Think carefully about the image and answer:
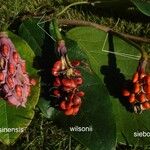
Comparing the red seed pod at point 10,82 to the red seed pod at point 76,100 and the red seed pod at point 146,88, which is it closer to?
the red seed pod at point 76,100

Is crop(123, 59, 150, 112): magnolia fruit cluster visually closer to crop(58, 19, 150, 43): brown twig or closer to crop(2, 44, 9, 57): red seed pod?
crop(58, 19, 150, 43): brown twig

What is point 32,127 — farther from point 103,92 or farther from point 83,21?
point 83,21

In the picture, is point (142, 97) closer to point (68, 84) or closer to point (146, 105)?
point (146, 105)

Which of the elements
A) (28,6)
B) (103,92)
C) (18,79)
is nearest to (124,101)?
(103,92)

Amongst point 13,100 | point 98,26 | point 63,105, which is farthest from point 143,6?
point 13,100

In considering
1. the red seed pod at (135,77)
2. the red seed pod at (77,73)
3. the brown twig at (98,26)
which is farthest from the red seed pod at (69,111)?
the brown twig at (98,26)
